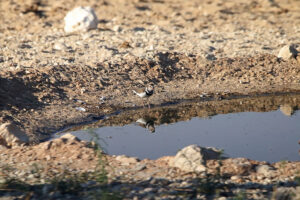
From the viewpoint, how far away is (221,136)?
9383 mm

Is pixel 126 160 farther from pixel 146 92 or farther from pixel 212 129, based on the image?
pixel 146 92

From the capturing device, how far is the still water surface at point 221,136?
854 cm

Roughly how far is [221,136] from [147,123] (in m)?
1.49

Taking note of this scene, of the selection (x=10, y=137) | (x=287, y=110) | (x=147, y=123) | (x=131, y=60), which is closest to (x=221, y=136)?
(x=147, y=123)

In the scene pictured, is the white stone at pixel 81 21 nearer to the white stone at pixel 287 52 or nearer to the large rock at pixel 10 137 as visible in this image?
the white stone at pixel 287 52

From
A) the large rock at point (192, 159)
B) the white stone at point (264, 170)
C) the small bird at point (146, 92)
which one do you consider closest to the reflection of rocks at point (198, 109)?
the small bird at point (146, 92)

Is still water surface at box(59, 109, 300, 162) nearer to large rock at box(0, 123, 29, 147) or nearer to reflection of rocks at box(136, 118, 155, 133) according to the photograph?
reflection of rocks at box(136, 118, 155, 133)

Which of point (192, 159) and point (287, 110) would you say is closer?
point (192, 159)

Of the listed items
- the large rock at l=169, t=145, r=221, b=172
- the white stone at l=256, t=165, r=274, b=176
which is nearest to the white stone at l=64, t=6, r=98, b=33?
the large rock at l=169, t=145, r=221, b=172

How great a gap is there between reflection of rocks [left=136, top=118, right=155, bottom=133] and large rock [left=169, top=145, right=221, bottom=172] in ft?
8.75

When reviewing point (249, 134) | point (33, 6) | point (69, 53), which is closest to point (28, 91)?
point (69, 53)

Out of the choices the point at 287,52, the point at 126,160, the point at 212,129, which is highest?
the point at 287,52

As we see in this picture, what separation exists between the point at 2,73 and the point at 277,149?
5.50m

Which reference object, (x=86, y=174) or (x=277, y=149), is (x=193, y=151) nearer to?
(x=86, y=174)
